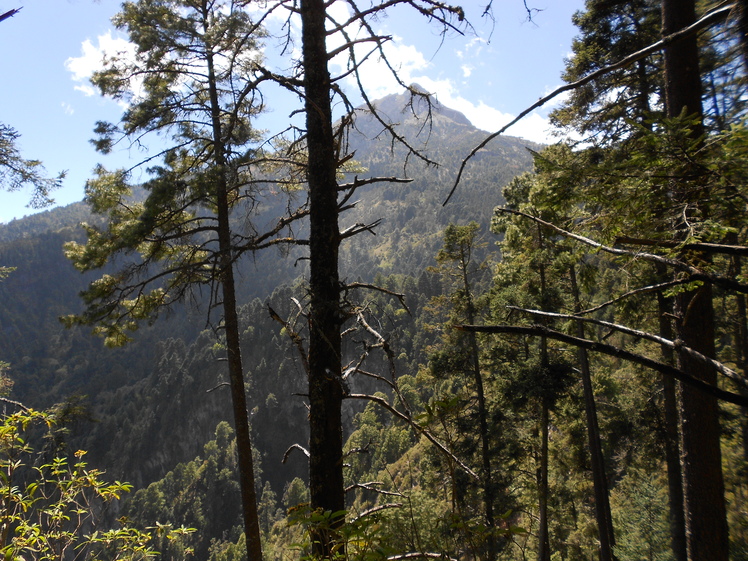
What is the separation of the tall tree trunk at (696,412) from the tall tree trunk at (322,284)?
10.4 ft

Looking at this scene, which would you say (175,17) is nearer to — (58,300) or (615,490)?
(615,490)

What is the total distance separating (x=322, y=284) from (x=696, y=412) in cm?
375

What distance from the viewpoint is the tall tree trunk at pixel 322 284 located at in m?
2.45

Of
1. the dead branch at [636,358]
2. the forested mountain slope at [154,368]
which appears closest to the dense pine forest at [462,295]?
the dead branch at [636,358]

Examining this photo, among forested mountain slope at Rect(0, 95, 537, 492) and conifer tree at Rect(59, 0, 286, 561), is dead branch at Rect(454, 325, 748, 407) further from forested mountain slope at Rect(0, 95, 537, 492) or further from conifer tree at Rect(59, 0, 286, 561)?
forested mountain slope at Rect(0, 95, 537, 492)

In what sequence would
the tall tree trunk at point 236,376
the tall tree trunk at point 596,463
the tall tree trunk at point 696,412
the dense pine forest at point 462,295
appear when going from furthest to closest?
the tall tree trunk at point 596,463, the tall tree trunk at point 236,376, the tall tree trunk at point 696,412, the dense pine forest at point 462,295

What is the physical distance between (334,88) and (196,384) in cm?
11593

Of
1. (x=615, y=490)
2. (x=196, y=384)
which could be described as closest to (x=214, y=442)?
(x=196, y=384)

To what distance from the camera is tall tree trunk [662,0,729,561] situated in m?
3.73

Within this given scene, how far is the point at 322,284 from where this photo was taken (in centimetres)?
258

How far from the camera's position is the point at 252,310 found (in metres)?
104

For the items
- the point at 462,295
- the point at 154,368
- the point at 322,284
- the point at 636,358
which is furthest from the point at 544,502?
the point at 154,368

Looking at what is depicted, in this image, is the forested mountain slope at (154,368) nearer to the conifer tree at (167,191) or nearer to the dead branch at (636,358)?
the conifer tree at (167,191)

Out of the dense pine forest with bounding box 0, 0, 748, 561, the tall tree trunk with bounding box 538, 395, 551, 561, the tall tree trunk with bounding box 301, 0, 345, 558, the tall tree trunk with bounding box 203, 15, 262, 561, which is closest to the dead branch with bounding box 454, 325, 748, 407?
the dense pine forest with bounding box 0, 0, 748, 561
